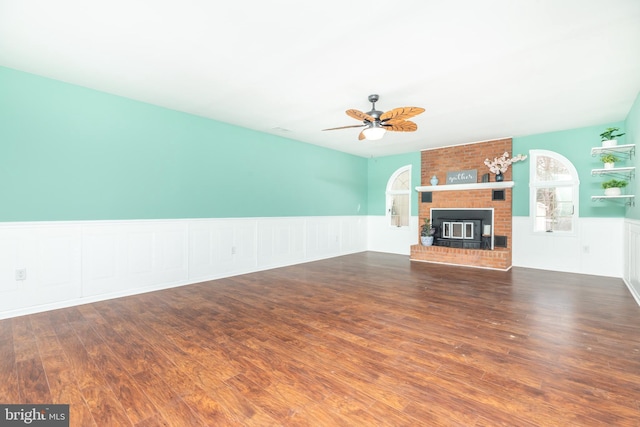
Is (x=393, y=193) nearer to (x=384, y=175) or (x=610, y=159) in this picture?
(x=384, y=175)

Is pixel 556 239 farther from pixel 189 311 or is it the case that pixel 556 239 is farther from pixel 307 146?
pixel 189 311

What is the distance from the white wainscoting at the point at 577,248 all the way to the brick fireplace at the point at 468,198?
0.85 ft

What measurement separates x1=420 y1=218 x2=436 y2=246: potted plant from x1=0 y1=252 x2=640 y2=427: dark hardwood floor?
2613mm

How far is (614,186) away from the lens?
177 inches

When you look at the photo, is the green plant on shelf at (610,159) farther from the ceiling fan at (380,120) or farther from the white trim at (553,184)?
the ceiling fan at (380,120)

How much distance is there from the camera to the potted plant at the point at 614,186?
4.43 meters

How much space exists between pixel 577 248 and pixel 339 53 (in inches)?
210

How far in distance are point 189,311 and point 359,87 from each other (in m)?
3.17

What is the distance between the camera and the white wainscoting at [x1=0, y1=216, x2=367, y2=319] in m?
3.21

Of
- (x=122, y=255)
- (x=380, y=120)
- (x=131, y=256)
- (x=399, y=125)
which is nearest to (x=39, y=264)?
(x=122, y=255)

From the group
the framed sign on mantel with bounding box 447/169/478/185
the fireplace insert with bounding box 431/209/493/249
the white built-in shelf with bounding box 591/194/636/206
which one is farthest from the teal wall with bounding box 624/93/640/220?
the framed sign on mantel with bounding box 447/169/478/185

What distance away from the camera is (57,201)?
3.44m

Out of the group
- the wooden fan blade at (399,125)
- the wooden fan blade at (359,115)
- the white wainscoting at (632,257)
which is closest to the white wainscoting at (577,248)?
the white wainscoting at (632,257)

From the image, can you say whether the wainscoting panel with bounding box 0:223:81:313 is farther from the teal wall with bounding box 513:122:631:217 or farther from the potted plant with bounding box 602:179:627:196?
the teal wall with bounding box 513:122:631:217
